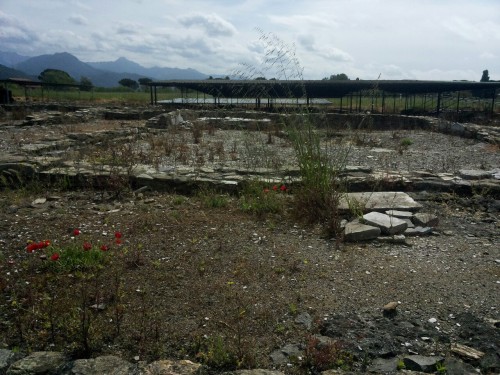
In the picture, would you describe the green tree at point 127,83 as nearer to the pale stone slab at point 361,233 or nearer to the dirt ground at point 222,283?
the dirt ground at point 222,283

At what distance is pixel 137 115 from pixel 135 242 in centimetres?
1786

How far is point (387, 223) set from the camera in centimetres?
510

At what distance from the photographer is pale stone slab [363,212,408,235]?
16.5 ft

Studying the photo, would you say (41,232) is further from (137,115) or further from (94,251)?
(137,115)

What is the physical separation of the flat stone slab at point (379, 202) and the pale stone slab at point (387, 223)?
334mm

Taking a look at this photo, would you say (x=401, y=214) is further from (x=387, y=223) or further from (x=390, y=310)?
(x=390, y=310)

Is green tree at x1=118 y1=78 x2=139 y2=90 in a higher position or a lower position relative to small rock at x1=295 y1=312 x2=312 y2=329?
higher

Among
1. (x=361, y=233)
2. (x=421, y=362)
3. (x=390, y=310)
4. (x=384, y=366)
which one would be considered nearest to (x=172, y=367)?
(x=384, y=366)

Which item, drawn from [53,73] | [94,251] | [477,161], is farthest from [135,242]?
[53,73]

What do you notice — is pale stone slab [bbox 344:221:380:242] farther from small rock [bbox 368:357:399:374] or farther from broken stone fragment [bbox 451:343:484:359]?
small rock [bbox 368:357:399:374]

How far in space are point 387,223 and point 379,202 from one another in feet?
2.59

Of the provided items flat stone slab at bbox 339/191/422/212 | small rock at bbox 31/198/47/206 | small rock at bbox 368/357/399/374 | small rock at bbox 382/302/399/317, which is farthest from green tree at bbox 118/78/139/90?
small rock at bbox 368/357/399/374

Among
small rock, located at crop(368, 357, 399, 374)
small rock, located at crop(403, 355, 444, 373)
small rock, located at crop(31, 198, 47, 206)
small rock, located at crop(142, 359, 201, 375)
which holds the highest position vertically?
small rock, located at crop(31, 198, 47, 206)

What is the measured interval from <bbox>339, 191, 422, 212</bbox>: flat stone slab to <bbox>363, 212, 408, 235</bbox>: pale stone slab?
0.33 m
